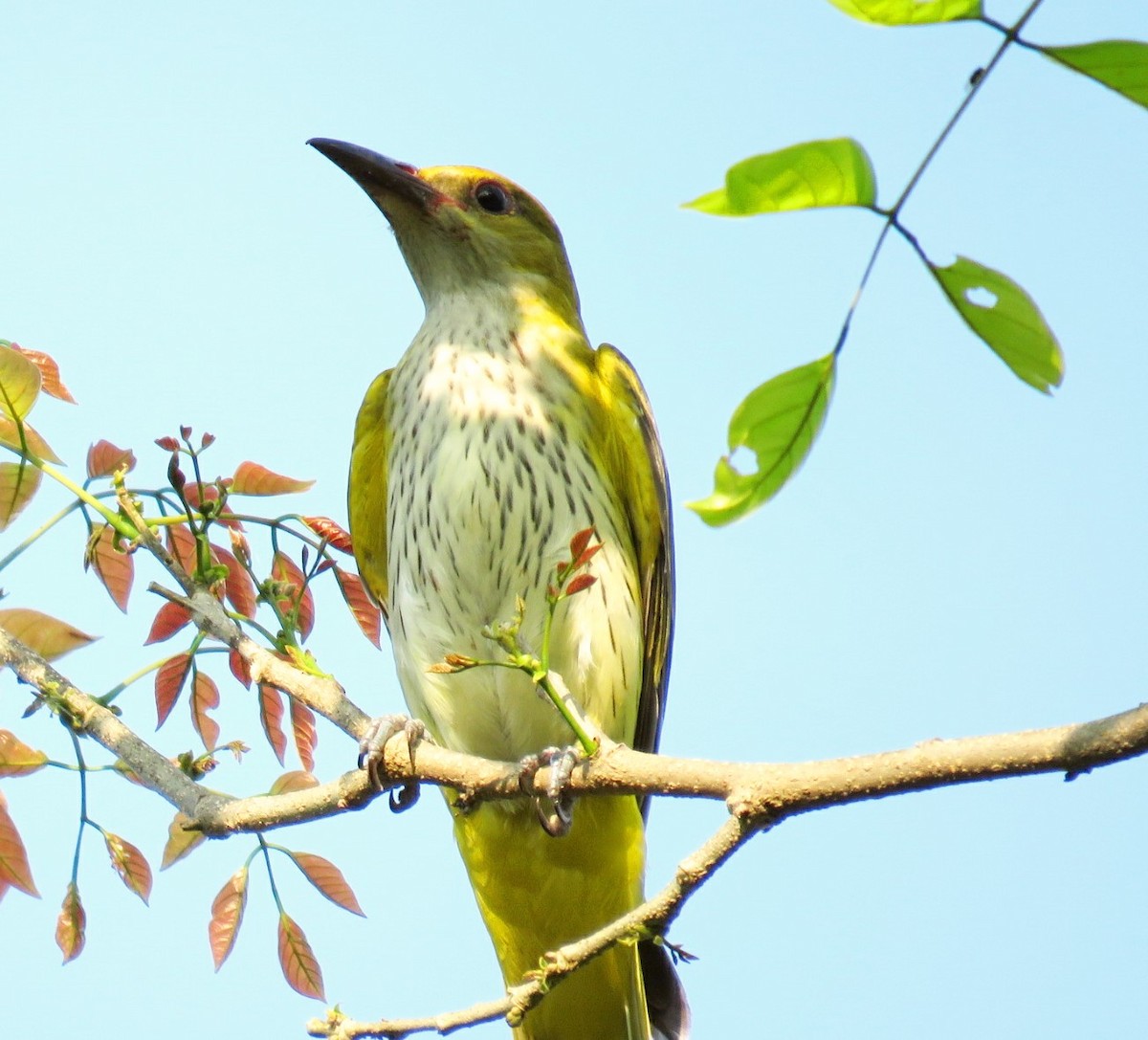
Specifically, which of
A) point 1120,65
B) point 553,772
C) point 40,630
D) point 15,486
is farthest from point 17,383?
point 1120,65

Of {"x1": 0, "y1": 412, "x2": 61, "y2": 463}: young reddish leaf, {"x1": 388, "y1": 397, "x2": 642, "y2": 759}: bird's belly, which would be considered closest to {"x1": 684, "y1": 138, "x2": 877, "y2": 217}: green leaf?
{"x1": 0, "y1": 412, "x2": 61, "y2": 463}: young reddish leaf

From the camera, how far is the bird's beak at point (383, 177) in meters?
4.74

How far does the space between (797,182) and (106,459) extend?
8.37 ft

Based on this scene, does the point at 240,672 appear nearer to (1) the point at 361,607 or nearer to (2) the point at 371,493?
(1) the point at 361,607

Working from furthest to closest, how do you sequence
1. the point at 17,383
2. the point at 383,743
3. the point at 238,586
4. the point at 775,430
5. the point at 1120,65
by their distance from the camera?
the point at 238,586, the point at 383,743, the point at 17,383, the point at 775,430, the point at 1120,65

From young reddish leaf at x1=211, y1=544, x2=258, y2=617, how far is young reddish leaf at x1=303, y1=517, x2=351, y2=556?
1.00ft

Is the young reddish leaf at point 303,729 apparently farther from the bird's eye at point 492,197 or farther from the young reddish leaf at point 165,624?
the bird's eye at point 492,197

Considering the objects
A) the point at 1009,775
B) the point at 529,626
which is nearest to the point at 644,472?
the point at 529,626

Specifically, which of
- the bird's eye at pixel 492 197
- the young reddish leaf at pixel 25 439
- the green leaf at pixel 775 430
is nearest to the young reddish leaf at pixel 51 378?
the young reddish leaf at pixel 25 439

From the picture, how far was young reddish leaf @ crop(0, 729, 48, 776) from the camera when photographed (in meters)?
3.35

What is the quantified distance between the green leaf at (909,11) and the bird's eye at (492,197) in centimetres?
377

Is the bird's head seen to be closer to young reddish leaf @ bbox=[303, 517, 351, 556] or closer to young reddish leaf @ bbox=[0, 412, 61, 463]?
young reddish leaf @ bbox=[303, 517, 351, 556]

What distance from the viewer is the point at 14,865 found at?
336 cm

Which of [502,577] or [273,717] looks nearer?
[273,717]
